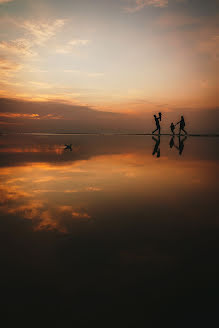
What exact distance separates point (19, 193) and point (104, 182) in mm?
2576

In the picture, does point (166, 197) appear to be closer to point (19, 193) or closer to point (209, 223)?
point (209, 223)

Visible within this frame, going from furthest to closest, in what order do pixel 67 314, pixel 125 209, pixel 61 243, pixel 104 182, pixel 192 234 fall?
1. pixel 104 182
2. pixel 125 209
3. pixel 192 234
4. pixel 61 243
5. pixel 67 314

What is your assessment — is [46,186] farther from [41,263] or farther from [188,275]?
[188,275]

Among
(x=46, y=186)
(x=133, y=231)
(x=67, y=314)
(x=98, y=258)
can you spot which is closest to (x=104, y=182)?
(x=46, y=186)

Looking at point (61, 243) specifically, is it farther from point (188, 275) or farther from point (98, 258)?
point (188, 275)

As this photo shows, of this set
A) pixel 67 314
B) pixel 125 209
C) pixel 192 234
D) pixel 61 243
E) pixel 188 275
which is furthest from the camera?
pixel 125 209

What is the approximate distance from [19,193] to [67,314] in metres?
4.67

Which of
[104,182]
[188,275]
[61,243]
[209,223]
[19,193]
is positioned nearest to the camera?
[188,275]

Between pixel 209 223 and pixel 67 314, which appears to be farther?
pixel 209 223

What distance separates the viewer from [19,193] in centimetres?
615

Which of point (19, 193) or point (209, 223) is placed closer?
point (209, 223)

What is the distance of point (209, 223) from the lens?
3.95 metres

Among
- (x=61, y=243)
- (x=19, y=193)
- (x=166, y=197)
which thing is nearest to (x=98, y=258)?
(x=61, y=243)

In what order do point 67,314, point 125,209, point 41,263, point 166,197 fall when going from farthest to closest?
1. point 166,197
2. point 125,209
3. point 41,263
4. point 67,314
